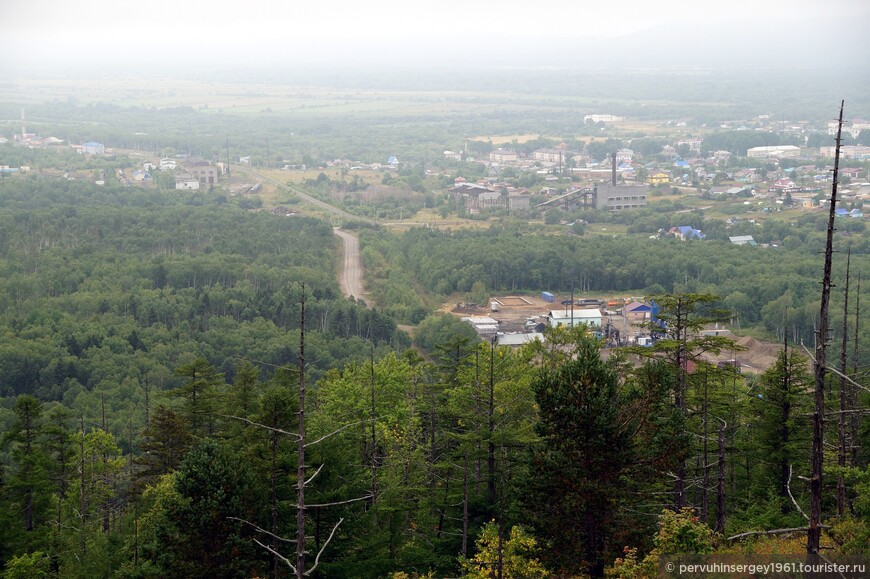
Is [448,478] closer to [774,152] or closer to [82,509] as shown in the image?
[82,509]

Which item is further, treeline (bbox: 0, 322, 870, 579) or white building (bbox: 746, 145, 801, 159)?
white building (bbox: 746, 145, 801, 159)

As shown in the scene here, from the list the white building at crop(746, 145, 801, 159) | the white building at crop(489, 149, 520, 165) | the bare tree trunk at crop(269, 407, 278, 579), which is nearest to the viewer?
the bare tree trunk at crop(269, 407, 278, 579)

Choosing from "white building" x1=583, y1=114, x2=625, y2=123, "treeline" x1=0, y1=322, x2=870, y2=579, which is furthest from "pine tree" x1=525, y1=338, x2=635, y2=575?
"white building" x1=583, y1=114, x2=625, y2=123

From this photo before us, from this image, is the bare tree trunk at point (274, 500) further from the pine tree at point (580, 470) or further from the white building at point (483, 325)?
the white building at point (483, 325)

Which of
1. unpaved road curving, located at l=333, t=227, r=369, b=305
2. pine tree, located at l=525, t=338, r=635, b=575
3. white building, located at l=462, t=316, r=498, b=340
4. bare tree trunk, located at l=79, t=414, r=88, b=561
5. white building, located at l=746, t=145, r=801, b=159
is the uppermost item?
pine tree, located at l=525, t=338, r=635, b=575

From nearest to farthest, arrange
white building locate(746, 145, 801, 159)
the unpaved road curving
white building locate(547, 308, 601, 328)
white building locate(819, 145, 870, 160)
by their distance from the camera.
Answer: white building locate(547, 308, 601, 328)
the unpaved road curving
white building locate(819, 145, 870, 160)
white building locate(746, 145, 801, 159)

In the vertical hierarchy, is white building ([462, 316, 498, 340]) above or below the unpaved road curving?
below

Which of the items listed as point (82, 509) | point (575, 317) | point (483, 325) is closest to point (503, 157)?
point (575, 317)

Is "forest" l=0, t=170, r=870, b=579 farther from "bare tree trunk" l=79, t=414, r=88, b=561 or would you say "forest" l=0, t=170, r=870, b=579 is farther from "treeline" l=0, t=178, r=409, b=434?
"treeline" l=0, t=178, r=409, b=434
